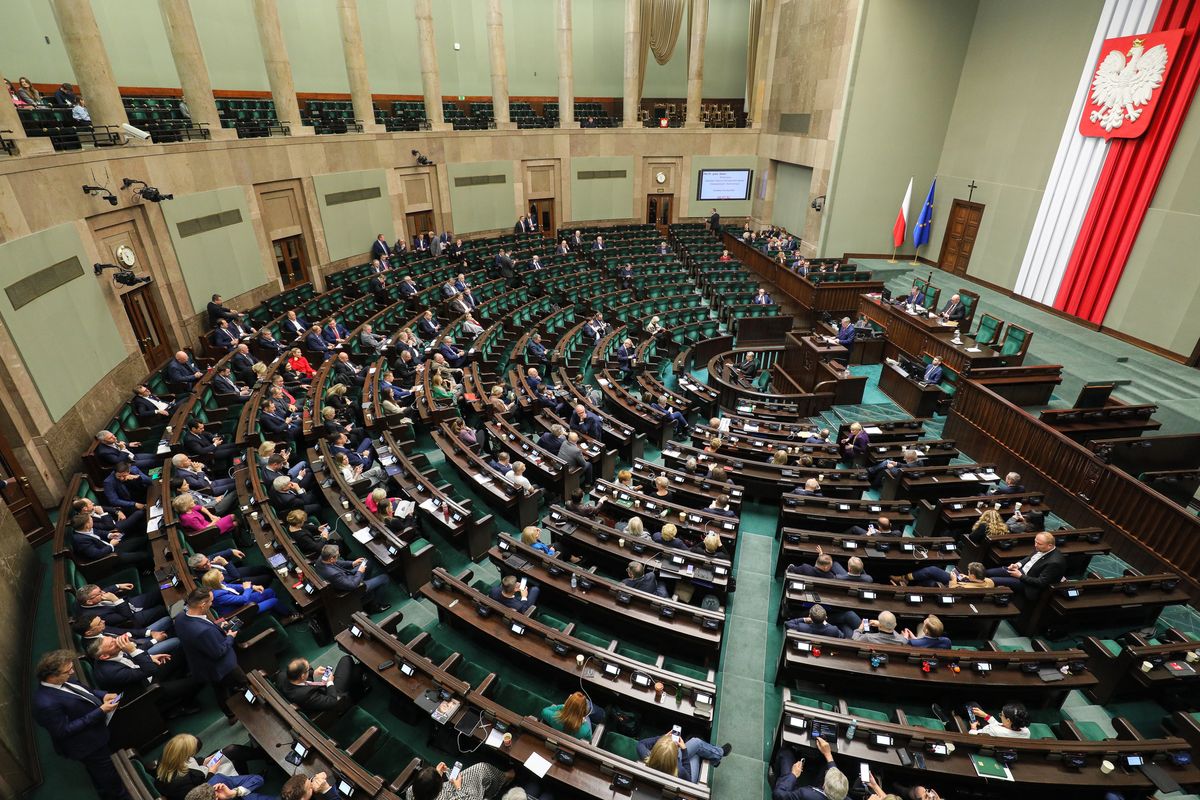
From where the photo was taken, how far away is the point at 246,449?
300 inches

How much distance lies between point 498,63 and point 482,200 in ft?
14.3

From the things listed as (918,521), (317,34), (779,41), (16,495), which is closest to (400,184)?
(317,34)

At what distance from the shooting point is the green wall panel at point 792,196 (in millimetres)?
20203

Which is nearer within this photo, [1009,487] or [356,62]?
[1009,487]

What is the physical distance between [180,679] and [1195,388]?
1520 cm

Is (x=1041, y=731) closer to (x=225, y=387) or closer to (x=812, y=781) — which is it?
(x=812, y=781)

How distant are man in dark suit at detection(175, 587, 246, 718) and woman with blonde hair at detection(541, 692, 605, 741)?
243cm

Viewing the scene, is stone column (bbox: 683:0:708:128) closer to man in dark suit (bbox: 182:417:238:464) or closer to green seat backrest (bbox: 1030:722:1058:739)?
man in dark suit (bbox: 182:417:238:464)

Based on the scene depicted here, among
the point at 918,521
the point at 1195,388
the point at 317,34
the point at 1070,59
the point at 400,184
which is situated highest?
the point at 317,34

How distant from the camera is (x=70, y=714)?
3703mm

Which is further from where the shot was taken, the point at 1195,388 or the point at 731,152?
the point at 731,152

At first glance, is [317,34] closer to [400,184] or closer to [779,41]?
Result: [400,184]

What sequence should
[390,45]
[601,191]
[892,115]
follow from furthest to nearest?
[601,191] < [390,45] < [892,115]

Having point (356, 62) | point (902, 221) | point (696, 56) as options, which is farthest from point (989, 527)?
point (696, 56)
